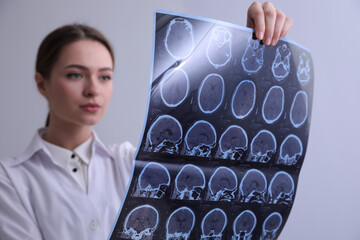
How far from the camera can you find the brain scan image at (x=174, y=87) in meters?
0.41

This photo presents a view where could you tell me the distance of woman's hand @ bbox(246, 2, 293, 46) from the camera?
48 cm

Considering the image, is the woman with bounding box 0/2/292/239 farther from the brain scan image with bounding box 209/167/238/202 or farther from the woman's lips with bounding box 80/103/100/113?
the brain scan image with bounding box 209/167/238/202

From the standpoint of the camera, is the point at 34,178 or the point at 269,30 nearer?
the point at 269,30

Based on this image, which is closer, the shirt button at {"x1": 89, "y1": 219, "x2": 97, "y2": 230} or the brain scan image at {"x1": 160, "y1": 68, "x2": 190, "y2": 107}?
the brain scan image at {"x1": 160, "y1": 68, "x2": 190, "y2": 107}

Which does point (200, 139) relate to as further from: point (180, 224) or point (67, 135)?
point (67, 135)

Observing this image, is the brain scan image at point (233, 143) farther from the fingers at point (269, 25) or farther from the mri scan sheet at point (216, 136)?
the fingers at point (269, 25)

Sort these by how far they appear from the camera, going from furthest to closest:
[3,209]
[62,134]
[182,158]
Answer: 1. [62,134]
2. [3,209]
3. [182,158]

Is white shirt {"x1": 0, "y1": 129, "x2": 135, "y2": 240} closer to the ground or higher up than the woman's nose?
closer to the ground

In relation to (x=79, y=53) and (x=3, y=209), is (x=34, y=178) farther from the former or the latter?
(x=79, y=53)

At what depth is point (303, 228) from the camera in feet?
3.03

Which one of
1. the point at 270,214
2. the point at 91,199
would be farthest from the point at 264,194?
the point at 91,199

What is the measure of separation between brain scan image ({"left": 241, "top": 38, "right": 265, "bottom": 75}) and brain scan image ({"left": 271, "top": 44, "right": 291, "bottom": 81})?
26 mm

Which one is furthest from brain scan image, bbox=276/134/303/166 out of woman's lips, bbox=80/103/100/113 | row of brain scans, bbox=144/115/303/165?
woman's lips, bbox=80/103/100/113

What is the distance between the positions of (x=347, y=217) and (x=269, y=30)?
598mm
